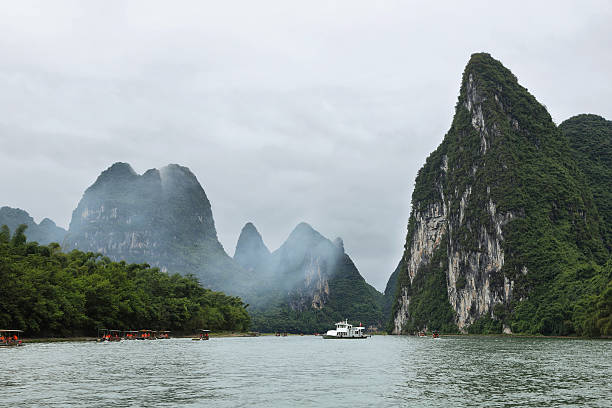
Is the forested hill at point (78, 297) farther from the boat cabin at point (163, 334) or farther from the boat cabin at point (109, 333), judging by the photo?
the boat cabin at point (163, 334)

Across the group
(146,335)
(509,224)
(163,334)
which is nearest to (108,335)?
(146,335)

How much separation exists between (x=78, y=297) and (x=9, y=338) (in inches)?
694

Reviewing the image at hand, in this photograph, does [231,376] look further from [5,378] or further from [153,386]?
[5,378]

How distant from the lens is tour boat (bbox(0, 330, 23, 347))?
199ft

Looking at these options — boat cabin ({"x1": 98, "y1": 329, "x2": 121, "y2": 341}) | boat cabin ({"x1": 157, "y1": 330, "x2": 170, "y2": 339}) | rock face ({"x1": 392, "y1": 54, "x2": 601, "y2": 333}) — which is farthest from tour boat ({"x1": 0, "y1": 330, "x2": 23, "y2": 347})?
rock face ({"x1": 392, "y1": 54, "x2": 601, "y2": 333})

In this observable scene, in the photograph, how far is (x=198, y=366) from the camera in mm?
42938

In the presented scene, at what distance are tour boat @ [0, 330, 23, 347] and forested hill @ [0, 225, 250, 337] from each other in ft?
3.35

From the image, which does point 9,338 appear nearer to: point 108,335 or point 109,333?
point 108,335

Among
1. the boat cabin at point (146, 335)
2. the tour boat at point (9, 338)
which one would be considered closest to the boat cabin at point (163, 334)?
the boat cabin at point (146, 335)

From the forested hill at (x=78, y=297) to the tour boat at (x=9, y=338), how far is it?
1.02m

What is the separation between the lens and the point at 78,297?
81.1 meters

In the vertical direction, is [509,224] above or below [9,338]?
above

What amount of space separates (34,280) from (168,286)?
61.2 meters

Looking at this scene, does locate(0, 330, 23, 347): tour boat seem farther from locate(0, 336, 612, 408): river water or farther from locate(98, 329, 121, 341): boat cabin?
locate(98, 329, 121, 341): boat cabin
